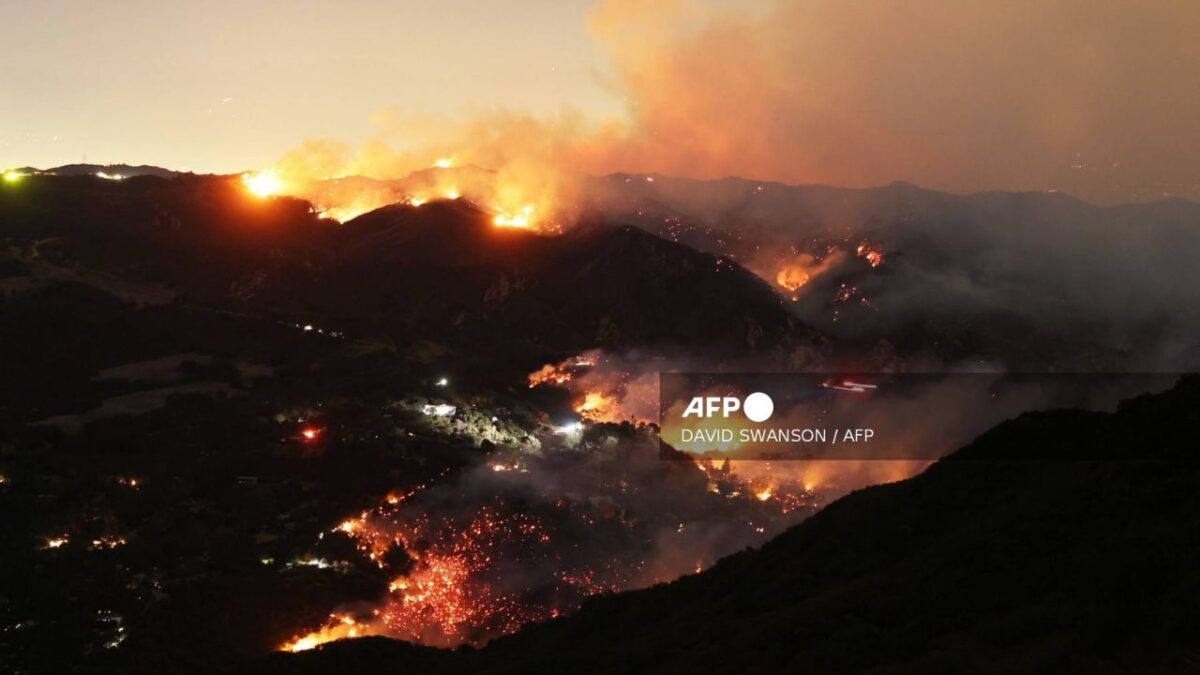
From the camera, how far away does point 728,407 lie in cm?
6988

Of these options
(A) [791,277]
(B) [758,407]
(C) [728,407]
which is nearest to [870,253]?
(A) [791,277]

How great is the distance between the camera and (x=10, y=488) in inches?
1713

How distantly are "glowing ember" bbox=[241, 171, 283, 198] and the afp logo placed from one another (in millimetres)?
63805

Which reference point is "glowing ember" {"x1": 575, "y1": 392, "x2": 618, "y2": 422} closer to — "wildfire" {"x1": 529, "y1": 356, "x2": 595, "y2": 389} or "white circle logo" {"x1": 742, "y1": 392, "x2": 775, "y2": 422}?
"wildfire" {"x1": 529, "y1": 356, "x2": 595, "y2": 389}

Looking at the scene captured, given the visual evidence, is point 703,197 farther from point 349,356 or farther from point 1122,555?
point 1122,555

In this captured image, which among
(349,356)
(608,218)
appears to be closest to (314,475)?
(349,356)

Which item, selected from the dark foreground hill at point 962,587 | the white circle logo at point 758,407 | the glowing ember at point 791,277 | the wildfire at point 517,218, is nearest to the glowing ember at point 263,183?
the wildfire at point 517,218

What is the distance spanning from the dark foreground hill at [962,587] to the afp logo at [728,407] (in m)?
39.8

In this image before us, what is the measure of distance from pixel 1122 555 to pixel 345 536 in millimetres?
32383

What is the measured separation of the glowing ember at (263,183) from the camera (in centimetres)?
11294

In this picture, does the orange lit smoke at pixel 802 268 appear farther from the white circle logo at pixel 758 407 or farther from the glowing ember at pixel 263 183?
the glowing ember at pixel 263 183

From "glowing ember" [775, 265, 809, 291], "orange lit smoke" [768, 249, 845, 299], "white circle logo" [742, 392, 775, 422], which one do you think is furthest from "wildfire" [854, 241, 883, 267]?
"white circle logo" [742, 392, 775, 422]

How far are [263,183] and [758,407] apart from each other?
7409 centimetres

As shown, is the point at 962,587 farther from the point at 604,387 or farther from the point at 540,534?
the point at 604,387
